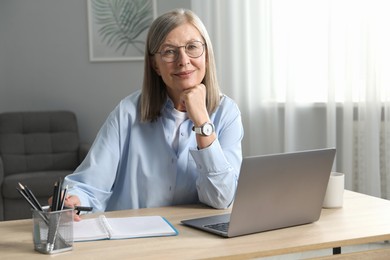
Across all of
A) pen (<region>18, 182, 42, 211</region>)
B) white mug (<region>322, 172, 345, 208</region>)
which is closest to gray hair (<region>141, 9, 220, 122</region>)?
white mug (<region>322, 172, 345, 208</region>)

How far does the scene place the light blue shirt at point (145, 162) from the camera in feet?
6.40

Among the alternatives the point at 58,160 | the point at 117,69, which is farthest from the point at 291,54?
the point at 58,160

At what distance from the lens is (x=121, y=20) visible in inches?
217

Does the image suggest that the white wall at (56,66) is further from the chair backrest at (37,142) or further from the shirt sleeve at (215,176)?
the shirt sleeve at (215,176)

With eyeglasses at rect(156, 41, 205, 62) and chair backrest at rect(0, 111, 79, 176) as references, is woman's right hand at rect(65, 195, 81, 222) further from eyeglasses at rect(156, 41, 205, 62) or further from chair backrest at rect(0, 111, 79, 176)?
chair backrest at rect(0, 111, 79, 176)

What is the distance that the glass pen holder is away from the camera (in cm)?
138

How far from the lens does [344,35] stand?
13.9 feet

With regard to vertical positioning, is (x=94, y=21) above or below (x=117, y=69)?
above

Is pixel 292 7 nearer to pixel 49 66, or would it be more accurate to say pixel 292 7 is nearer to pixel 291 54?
pixel 291 54

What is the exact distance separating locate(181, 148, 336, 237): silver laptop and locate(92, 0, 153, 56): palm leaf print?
4.06 m

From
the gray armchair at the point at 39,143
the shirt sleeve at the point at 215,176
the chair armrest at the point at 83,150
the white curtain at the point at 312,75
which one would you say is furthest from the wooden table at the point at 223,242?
the gray armchair at the point at 39,143

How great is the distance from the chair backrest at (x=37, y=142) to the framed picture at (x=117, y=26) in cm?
74

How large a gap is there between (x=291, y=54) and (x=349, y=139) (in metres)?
0.77

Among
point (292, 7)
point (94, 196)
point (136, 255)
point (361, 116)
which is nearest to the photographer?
point (136, 255)
